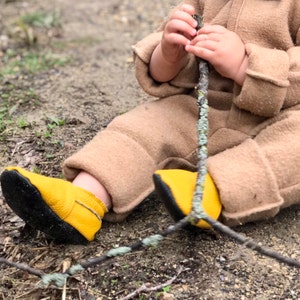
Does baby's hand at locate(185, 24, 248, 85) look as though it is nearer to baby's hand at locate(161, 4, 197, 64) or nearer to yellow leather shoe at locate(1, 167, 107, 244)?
baby's hand at locate(161, 4, 197, 64)

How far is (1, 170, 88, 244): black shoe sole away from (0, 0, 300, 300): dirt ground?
0.15 ft

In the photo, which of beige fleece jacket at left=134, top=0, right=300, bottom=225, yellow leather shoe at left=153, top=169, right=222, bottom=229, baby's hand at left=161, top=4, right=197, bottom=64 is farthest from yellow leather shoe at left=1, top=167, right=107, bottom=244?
baby's hand at left=161, top=4, right=197, bottom=64

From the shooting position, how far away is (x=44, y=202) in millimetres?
1308

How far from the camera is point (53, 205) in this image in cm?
132

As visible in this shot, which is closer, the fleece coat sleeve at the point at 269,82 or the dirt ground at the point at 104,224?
the dirt ground at the point at 104,224

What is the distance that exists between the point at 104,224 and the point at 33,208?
217 mm

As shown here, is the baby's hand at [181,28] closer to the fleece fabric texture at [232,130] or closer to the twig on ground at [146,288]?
the fleece fabric texture at [232,130]

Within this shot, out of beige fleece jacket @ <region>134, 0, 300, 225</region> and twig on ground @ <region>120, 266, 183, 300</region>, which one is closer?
twig on ground @ <region>120, 266, 183, 300</region>

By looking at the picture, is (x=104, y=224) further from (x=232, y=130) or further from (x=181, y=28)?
(x=181, y=28)

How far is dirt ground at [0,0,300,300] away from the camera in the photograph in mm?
1269

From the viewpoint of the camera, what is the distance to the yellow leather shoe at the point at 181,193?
1.28 m

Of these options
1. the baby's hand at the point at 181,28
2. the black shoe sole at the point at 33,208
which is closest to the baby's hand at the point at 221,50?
the baby's hand at the point at 181,28

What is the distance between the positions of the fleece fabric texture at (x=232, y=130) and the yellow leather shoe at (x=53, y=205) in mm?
73

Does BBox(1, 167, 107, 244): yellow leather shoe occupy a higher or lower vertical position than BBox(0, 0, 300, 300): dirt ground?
higher
